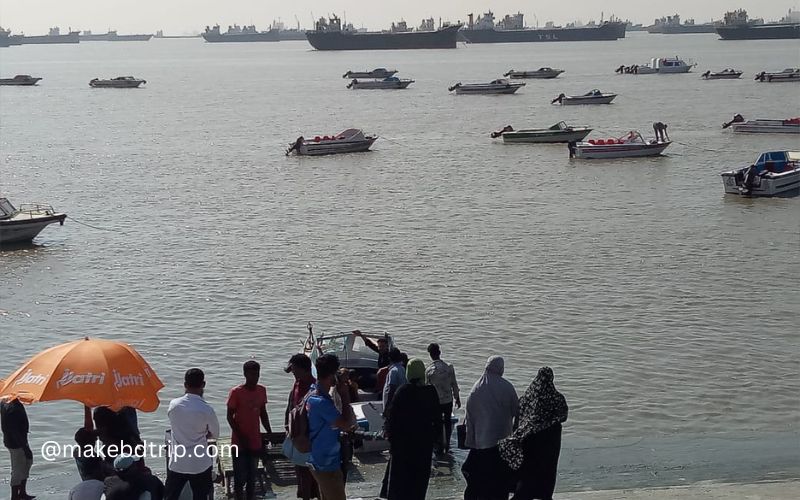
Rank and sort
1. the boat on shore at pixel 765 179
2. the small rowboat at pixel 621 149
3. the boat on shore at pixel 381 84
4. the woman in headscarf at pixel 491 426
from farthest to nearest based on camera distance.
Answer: the boat on shore at pixel 381 84 → the small rowboat at pixel 621 149 → the boat on shore at pixel 765 179 → the woman in headscarf at pixel 491 426

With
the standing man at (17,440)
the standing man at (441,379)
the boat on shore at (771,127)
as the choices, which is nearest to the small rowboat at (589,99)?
the boat on shore at (771,127)

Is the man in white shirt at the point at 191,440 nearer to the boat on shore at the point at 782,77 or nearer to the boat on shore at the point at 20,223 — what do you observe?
the boat on shore at the point at 20,223

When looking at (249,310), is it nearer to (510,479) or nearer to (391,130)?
(510,479)

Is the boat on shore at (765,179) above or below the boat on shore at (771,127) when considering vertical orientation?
above

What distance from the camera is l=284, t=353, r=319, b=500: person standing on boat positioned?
846 cm

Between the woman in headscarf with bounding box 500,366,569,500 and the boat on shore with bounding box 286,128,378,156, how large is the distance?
43048mm

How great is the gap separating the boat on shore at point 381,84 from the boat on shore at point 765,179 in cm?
7781

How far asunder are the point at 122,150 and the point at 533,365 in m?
44.4

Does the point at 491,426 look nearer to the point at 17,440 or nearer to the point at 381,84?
the point at 17,440

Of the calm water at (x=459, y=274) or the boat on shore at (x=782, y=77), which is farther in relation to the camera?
the boat on shore at (x=782, y=77)

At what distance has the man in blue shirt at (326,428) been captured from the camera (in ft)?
26.3

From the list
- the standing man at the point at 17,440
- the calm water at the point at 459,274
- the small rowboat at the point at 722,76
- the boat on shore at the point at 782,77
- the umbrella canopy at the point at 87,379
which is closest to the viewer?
the umbrella canopy at the point at 87,379

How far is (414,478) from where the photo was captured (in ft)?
28.1

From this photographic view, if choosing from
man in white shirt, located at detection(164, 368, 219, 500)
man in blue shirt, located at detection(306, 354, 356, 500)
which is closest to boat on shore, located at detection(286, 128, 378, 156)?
man in white shirt, located at detection(164, 368, 219, 500)
